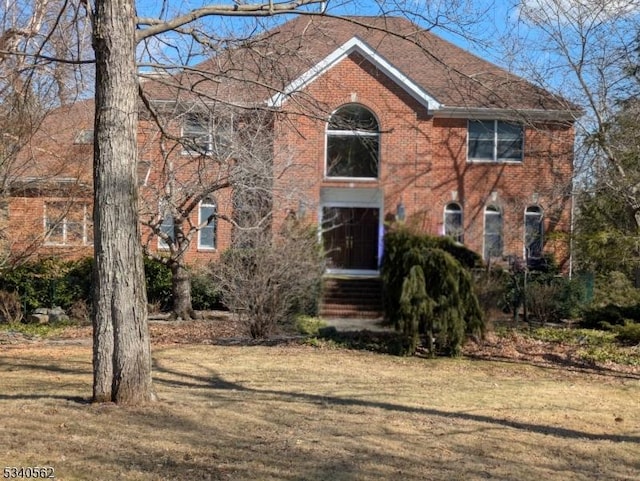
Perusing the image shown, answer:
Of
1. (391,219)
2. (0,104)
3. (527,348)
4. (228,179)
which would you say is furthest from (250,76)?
(391,219)

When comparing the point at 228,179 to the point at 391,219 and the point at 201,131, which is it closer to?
the point at 201,131

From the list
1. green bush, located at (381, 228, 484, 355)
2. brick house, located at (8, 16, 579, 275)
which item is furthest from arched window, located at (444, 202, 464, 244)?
green bush, located at (381, 228, 484, 355)

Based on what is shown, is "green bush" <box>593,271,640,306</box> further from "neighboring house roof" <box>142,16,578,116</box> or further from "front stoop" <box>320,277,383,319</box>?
"front stoop" <box>320,277,383,319</box>

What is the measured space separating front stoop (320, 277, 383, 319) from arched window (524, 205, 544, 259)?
519 cm

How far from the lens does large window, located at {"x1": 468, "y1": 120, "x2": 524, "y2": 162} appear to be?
22.5 metres

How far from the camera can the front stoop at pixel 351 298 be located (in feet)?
62.9

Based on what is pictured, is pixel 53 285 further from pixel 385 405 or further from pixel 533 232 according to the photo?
pixel 533 232

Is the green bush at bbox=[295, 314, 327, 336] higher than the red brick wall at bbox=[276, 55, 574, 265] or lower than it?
lower

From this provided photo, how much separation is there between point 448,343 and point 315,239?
4663 millimetres

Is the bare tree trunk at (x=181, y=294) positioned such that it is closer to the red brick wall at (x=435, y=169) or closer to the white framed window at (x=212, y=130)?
the white framed window at (x=212, y=130)

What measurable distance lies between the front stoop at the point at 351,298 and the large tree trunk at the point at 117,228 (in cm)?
1218

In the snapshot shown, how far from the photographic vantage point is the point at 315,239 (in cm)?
1599

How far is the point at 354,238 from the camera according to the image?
22734 millimetres

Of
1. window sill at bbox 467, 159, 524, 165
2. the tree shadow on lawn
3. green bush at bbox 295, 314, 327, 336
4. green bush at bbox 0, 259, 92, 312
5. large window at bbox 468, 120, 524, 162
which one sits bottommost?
the tree shadow on lawn
